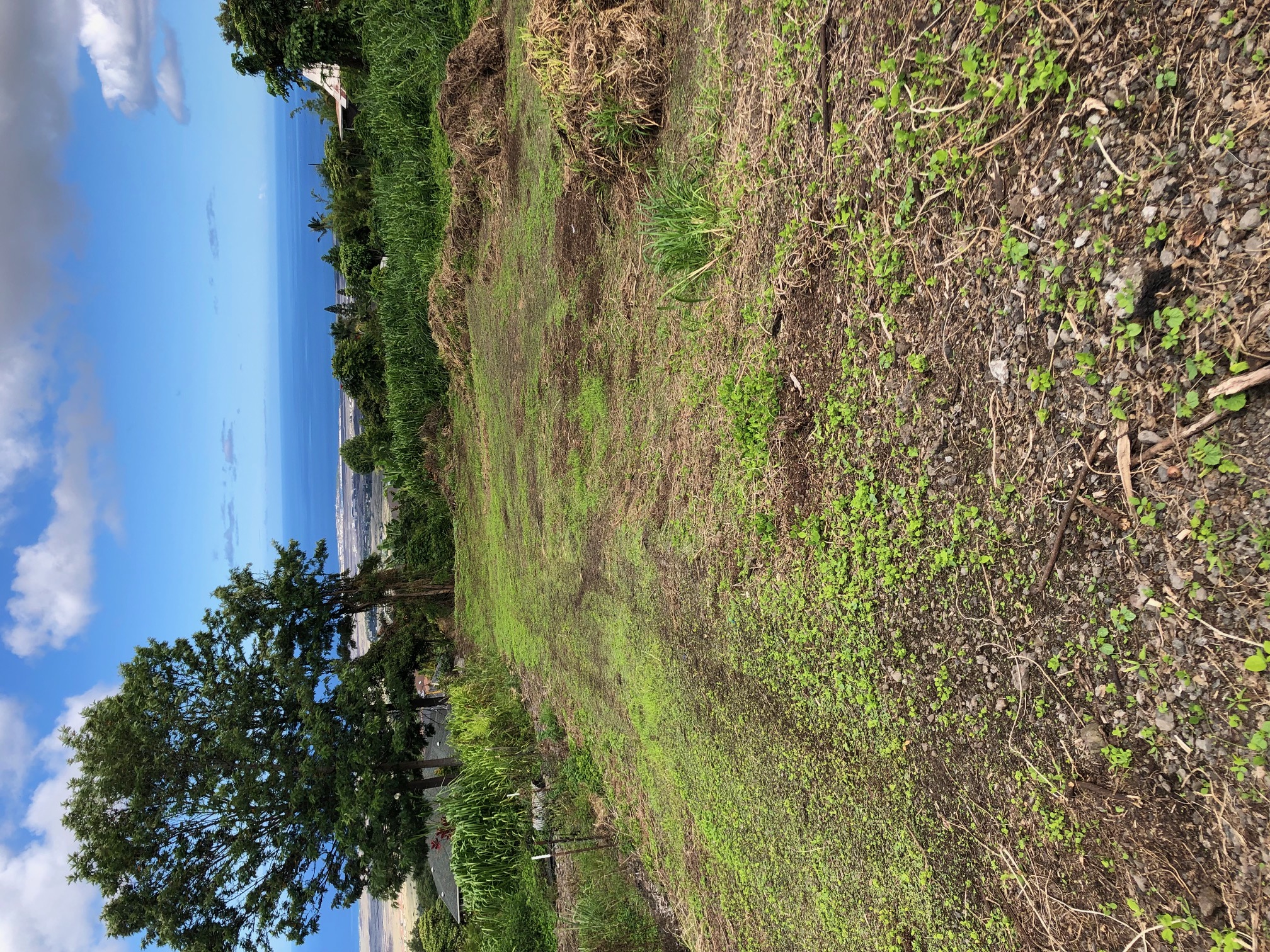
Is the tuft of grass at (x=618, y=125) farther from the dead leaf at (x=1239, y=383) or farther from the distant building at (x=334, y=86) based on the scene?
the distant building at (x=334, y=86)

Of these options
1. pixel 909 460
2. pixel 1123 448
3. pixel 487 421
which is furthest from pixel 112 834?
pixel 1123 448

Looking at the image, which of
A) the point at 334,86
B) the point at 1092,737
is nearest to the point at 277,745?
the point at 1092,737

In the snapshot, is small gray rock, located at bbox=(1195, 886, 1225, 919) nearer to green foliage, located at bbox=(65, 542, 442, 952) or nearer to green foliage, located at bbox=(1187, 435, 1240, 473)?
green foliage, located at bbox=(1187, 435, 1240, 473)

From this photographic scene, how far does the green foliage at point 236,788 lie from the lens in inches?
431

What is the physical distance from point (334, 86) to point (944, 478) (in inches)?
926

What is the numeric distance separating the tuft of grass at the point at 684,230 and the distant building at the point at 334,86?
57.7 ft

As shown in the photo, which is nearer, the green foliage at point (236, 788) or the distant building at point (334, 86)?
the green foliage at point (236, 788)

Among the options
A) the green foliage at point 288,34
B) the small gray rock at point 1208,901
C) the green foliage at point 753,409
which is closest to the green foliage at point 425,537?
the green foliage at point 288,34

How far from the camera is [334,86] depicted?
801 inches

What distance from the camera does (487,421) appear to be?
1063 cm

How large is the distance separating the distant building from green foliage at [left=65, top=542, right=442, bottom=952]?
1380cm

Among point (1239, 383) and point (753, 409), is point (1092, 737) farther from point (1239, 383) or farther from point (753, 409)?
point (753, 409)

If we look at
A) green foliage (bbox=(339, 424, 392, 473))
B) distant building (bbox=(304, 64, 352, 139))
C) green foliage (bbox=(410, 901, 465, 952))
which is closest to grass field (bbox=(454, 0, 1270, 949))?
green foliage (bbox=(339, 424, 392, 473))

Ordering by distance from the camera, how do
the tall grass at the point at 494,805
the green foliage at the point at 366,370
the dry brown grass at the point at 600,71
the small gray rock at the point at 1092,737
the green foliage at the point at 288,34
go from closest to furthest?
the small gray rock at the point at 1092,737 < the dry brown grass at the point at 600,71 < the tall grass at the point at 494,805 < the green foliage at the point at 288,34 < the green foliage at the point at 366,370
